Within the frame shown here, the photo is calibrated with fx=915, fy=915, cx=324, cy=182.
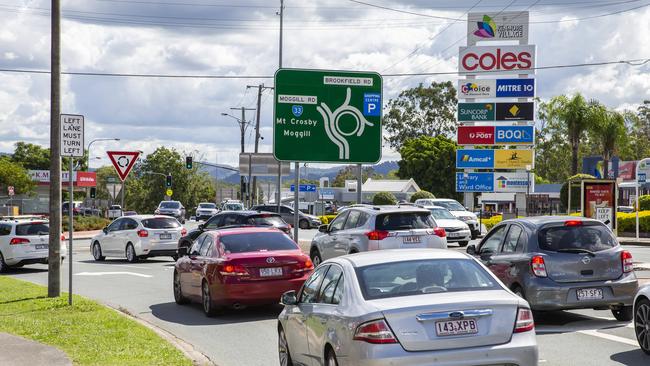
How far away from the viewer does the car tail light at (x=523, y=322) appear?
25.4 feet

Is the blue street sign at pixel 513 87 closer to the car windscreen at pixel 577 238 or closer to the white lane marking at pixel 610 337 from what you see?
the car windscreen at pixel 577 238

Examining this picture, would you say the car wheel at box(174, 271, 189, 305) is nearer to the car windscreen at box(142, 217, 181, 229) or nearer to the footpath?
the footpath

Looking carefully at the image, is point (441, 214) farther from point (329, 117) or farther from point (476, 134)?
point (476, 134)

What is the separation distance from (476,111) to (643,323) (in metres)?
44.1

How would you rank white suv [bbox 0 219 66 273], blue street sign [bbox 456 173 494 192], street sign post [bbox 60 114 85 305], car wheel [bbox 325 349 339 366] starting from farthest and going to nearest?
Answer: 1. blue street sign [bbox 456 173 494 192]
2. white suv [bbox 0 219 66 273]
3. street sign post [bbox 60 114 85 305]
4. car wheel [bbox 325 349 339 366]

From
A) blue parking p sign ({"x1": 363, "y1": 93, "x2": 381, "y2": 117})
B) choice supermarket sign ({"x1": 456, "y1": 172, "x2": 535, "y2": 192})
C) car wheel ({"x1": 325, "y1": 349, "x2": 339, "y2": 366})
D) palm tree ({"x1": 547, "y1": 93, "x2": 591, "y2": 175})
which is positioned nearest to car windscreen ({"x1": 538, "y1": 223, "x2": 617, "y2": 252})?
car wheel ({"x1": 325, "y1": 349, "x2": 339, "y2": 366})

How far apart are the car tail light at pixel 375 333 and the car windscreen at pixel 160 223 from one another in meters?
22.6

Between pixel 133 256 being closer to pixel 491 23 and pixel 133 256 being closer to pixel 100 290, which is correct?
pixel 100 290

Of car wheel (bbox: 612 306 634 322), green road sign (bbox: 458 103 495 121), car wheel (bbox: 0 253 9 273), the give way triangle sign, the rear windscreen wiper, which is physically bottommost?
car wheel (bbox: 0 253 9 273)

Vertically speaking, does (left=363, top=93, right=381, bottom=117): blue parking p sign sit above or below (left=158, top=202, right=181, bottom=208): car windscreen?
above

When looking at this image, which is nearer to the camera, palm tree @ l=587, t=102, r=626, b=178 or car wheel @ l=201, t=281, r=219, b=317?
car wheel @ l=201, t=281, r=219, b=317

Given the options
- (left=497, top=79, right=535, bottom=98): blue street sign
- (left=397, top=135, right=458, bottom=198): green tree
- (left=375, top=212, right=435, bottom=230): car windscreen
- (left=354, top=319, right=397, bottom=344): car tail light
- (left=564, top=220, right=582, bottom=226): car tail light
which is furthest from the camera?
(left=397, top=135, right=458, bottom=198): green tree

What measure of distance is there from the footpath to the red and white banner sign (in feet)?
146

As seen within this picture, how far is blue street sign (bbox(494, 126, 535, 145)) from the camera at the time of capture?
54.5 metres
